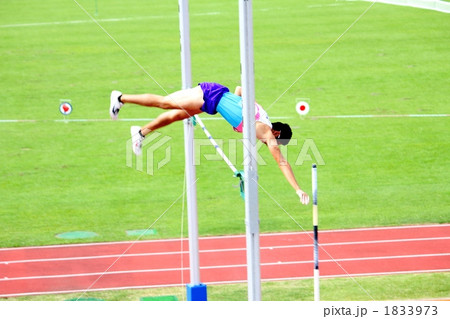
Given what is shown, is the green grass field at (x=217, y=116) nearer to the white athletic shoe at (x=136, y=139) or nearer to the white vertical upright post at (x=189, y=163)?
the white vertical upright post at (x=189, y=163)

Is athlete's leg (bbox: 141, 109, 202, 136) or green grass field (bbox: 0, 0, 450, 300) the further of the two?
green grass field (bbox: 0, 0, 450, 300)

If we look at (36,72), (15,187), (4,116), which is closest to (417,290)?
(15,187)

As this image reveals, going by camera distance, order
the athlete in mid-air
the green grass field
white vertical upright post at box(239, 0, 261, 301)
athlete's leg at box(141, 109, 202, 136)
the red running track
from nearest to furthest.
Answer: white vertical upright post at box(239, 0, 261, 301)
the athlete in mid-air
athlete's leg at box(141, 109, 202, 136)
the red running track
the green grass field

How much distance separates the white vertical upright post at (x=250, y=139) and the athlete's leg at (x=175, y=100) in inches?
27.5

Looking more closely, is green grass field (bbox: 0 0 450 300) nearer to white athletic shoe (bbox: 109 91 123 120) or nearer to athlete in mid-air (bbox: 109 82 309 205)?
athlete in mid-air (bbox: 109 82 309 205)

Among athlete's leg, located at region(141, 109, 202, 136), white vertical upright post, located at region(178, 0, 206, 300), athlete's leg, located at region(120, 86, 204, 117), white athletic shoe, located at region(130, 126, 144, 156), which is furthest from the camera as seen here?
white vertical upright post, located at region(178, 0, 206, 300)

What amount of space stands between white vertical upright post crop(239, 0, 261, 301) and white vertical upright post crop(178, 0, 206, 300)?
52.4 inches

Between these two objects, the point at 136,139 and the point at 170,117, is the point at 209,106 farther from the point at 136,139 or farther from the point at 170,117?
the point at 136,139

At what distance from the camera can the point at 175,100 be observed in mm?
7473

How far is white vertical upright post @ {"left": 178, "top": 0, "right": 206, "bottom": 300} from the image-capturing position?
8.07 meters

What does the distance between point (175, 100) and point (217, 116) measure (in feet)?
30.9

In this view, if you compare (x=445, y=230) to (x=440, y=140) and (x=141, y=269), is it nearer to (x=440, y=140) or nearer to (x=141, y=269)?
(x=141, y=269)

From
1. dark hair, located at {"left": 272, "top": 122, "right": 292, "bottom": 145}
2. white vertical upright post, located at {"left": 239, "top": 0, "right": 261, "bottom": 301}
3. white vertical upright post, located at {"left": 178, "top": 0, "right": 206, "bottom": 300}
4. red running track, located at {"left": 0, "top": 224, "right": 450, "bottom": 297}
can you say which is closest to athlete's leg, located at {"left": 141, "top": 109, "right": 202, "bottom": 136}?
white vertical upright post, located at {"left": 178, "top": 0, "right": 206, "bottom": 300}

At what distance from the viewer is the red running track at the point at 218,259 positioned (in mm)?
10148
